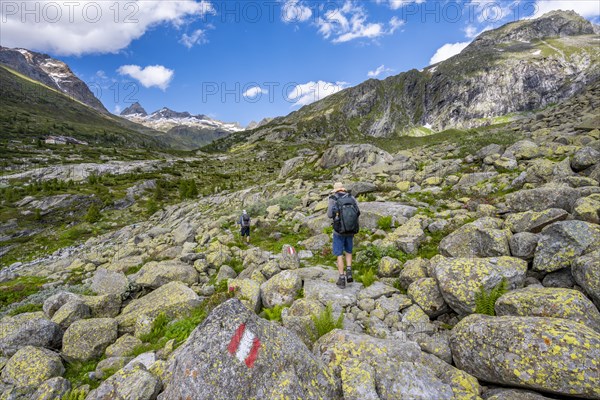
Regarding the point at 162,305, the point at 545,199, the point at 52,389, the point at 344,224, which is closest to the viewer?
the point at 52,389

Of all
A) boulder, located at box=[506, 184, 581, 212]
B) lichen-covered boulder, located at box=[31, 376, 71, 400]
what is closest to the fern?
boulder, located at box=[506, 184, 581, 212]

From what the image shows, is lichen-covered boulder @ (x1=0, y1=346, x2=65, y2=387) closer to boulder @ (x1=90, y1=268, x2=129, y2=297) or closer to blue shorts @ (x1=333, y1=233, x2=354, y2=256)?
boulder @ (x1=90, y1=268, x2=129, y2=297)

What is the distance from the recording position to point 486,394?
3.92 m

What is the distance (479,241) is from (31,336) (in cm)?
1202

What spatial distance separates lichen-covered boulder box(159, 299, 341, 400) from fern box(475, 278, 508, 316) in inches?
129

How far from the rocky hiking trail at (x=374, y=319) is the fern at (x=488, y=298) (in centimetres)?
2

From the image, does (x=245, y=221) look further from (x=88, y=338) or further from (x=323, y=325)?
(x=323, y=325)

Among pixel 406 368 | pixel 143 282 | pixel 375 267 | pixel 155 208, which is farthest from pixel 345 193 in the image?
pixel 155 208

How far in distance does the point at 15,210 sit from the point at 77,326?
207 feet

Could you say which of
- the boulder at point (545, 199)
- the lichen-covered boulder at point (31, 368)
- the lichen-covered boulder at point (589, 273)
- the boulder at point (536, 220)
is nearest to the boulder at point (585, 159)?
the boulder at point (545, 199)

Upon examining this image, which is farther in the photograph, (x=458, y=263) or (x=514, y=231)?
(x=514, y=231)

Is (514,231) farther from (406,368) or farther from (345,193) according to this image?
(406,368)

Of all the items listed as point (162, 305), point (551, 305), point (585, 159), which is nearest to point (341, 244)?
point (551, 305)

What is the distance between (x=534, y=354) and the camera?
12.1 ft
